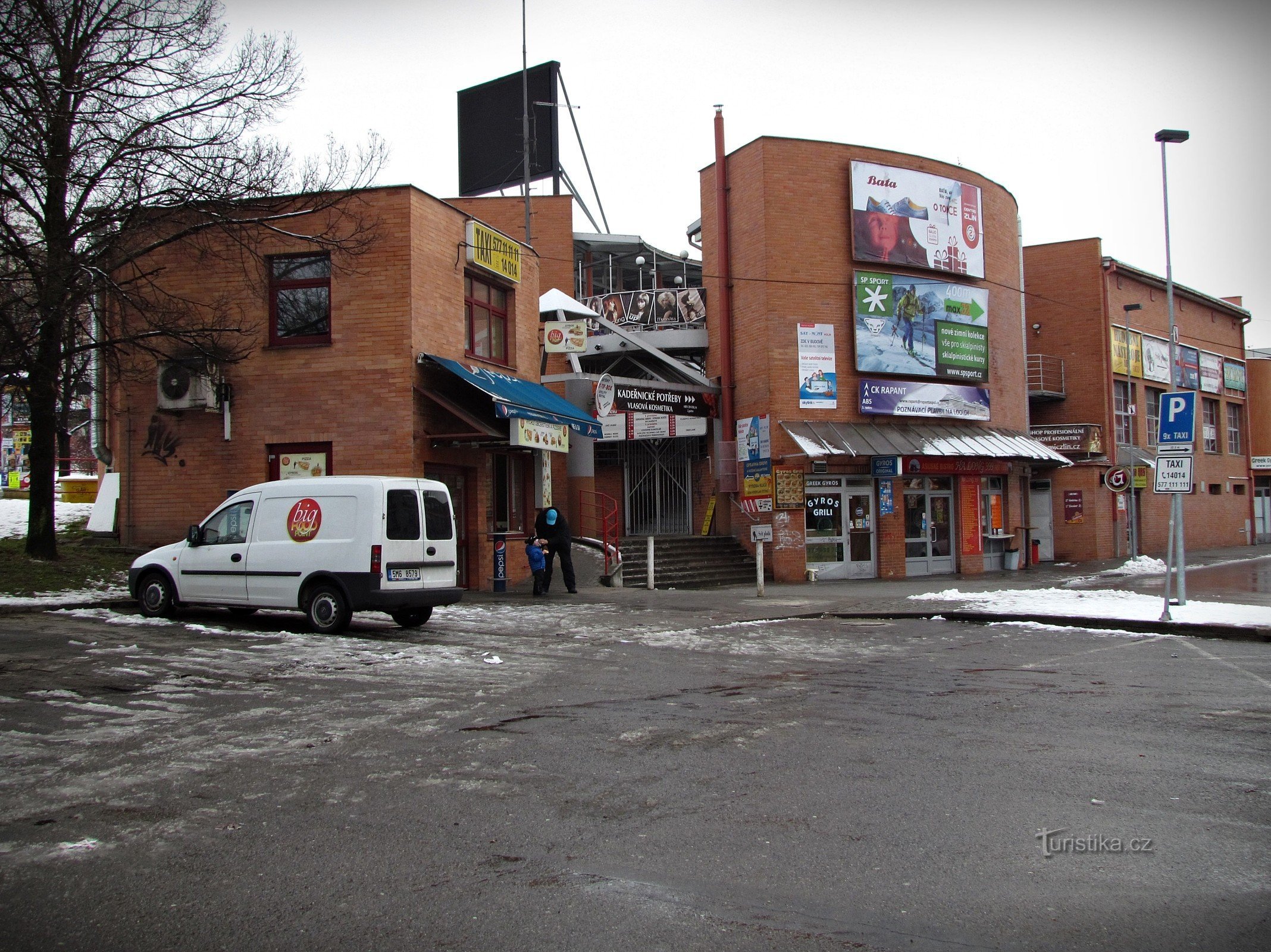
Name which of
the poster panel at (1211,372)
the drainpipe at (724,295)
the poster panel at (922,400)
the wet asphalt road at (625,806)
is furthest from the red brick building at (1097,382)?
the wet asphalt road at (625,806)

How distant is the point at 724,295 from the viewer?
24.5 metres

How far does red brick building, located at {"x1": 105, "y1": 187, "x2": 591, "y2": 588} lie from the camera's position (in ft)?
56.9

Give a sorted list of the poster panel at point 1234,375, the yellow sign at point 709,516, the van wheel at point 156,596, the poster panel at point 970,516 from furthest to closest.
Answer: the poster panel at point 1234,375
the poster panel at point 970,516
the yellow sign at point 709,516
the van wheel at point 156,596

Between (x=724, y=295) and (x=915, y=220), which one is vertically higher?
(x=915, y=220)

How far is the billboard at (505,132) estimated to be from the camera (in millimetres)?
30234

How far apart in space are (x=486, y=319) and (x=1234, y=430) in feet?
117

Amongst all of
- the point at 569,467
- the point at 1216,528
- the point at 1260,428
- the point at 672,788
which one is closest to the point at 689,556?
the point at 569,467

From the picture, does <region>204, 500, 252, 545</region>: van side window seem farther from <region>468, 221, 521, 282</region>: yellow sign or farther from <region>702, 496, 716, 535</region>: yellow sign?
<region>702, 496, 716, 535</region>: yellow sign

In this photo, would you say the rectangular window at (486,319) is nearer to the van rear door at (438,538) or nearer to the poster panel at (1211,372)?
the van rear door at (438,538)

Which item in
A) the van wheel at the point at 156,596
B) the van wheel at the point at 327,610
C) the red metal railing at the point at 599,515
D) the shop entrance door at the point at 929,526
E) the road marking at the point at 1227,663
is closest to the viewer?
the road marking at the point at 1227,663

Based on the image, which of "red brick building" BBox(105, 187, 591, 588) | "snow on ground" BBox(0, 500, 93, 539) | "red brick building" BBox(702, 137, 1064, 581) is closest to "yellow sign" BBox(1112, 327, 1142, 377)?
"red brick building" BBox(702, 137, 1064, 581)

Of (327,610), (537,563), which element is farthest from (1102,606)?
(327,610)

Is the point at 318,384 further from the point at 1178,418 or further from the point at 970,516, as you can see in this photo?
the point at 970,516

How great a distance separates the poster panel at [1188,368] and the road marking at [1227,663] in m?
28.4
